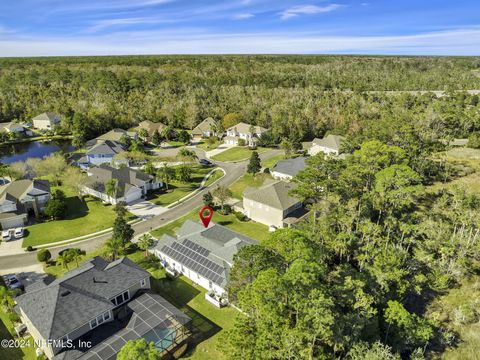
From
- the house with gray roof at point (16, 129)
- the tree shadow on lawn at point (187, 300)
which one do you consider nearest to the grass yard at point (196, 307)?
the tree shadow on lawn at point (187, 300)

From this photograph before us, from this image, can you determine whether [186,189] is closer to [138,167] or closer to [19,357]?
[138,167]

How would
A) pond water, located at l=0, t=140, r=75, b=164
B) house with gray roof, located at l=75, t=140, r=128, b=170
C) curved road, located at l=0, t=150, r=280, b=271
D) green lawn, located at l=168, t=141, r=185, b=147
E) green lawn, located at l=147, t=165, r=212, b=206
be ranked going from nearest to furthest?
curved road, located at l=0, t=150, r=280, b=271
green lawn, located at l=147, t=165, r=212, b=206
house with gray roof, located at l=75, t=140, r=128, b=170
pond water, located at l=0, t=140, r=75, b=164
green lawn, located at l=168, t=141, r=185, b=147

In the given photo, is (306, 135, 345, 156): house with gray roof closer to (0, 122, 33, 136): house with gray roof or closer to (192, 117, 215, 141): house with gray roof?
(192, 117, 215, 141): house with gray roof

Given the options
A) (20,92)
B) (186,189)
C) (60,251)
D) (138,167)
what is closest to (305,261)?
(60,251)

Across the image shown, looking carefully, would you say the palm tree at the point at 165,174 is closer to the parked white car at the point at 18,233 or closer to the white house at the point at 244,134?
the parked white car at the point at 18,233

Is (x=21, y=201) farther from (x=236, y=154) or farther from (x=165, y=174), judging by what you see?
(x=236, y=154)

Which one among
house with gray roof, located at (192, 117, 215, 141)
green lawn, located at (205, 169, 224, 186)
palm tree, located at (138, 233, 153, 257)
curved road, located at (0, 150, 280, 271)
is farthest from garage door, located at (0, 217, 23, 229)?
house with gray roof, located at (192, 117, 215, 141)
